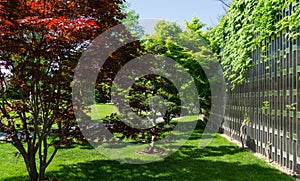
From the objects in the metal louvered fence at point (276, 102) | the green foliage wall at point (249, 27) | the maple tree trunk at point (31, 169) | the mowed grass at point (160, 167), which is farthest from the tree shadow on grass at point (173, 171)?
the green foliage wall at point (249, 27)

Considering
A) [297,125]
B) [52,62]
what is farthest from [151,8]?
[297,125]

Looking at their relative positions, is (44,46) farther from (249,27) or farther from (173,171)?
(249,27)

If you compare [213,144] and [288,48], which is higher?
[288,48]

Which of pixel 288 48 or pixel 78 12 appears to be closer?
pixel 78 12

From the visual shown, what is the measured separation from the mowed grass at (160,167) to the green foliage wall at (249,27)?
2.07 meters

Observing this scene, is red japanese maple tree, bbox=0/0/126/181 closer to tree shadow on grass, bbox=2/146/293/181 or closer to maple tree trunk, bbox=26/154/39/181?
maple tree trunk, bbox=26/154/39/181

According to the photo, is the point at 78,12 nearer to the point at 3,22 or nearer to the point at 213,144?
the point at 3,22

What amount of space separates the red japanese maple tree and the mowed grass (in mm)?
856

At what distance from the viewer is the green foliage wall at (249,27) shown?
14.5 ft

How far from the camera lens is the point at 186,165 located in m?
5.04

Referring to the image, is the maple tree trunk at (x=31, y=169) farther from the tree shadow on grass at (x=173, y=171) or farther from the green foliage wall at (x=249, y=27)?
the green foliage wall at (x=249, y=27)

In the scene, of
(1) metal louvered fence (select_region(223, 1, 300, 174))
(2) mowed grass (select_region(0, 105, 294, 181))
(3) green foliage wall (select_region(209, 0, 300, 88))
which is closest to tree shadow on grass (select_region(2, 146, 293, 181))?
(2) mowed grass (select_region(0, 105, 294, 181))

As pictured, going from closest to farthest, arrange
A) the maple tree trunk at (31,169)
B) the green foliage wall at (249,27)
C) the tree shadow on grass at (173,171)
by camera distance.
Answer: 1. the maple tree trunk at (31,169)
2. the tree shadow on grass at (173,171)
3. the green foliage wall at (249,27)

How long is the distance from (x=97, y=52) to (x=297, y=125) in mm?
3065
